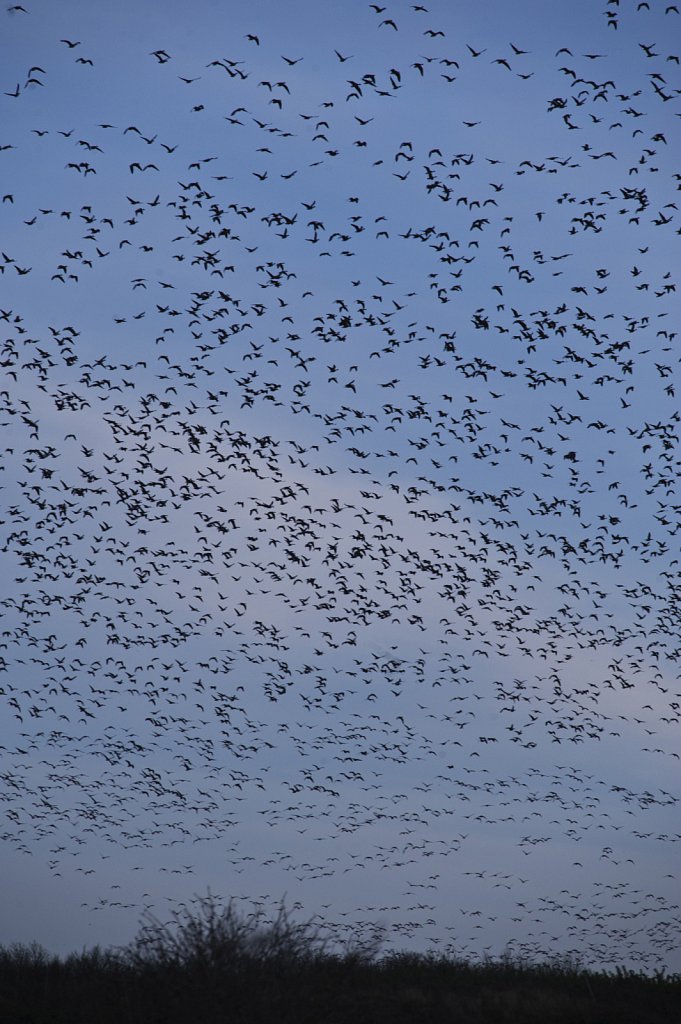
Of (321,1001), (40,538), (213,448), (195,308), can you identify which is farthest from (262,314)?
(321,1001)

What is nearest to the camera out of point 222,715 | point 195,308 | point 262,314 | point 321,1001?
point 321,1001

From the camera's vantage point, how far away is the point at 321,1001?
19609mm

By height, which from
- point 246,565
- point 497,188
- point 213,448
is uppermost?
point 497,188

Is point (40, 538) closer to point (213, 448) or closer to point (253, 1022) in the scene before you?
point (213, 448)

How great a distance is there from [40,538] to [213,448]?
19.2 ft

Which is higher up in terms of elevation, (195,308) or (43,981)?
(195,308)

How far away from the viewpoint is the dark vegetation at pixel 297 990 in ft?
61.3

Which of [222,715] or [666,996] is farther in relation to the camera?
[222,715]

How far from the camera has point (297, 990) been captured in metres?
19.4

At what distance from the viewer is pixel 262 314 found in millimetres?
29344

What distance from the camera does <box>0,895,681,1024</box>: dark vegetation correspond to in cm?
1867

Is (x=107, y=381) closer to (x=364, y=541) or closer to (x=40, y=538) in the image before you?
(x=40, y=538)

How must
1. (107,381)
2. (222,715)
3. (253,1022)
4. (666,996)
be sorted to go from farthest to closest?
1. (222,715)
2. (107,381)
3. (666,996)
4. (253,1022)

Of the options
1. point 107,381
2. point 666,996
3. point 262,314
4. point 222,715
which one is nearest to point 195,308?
point 262,314
